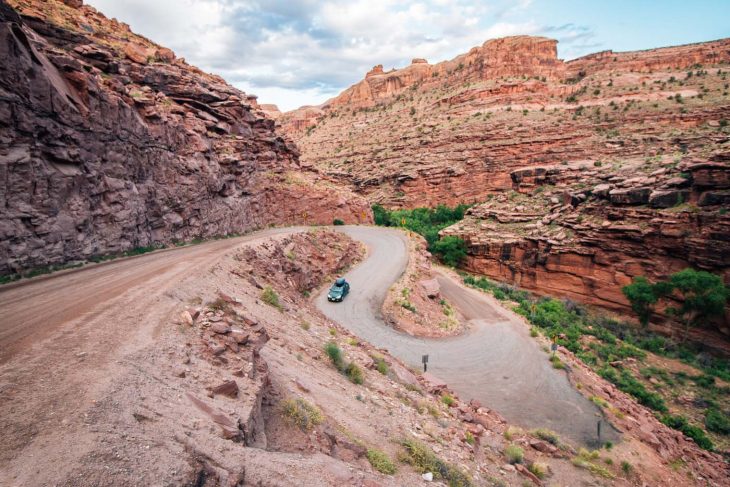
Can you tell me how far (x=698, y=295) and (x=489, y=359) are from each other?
1590cm

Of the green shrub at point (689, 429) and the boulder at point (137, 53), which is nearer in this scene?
the green shrub at point (689, 429)

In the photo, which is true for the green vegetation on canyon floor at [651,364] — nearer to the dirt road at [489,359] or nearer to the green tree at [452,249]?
the dirt road at [489,359]

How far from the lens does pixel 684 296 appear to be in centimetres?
2261

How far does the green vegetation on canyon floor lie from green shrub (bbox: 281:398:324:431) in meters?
12.8

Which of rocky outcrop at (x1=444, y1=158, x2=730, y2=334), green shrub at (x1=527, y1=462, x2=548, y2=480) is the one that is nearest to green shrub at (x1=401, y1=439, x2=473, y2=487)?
green shrub at (x1=527, y1=462, x2=548, y2=480)

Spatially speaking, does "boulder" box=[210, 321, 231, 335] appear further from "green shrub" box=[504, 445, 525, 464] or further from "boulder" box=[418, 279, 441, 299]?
"boulder" box=[418, 279, 441, 299]

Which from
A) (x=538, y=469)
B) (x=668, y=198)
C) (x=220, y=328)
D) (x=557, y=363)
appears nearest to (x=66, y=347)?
(x=220, y=328)

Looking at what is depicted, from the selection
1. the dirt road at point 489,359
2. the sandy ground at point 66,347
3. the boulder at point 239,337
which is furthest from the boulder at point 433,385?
the sandy ground at point 66,347

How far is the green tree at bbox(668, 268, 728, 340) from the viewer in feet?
69.3

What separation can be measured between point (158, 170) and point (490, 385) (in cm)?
1881

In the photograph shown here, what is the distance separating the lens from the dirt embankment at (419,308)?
17.8m

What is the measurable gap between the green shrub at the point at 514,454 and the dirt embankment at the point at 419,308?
801cm

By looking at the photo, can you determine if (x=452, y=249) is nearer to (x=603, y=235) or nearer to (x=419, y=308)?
(x=603, y=235)

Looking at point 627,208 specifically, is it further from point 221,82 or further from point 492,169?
point 221,82
